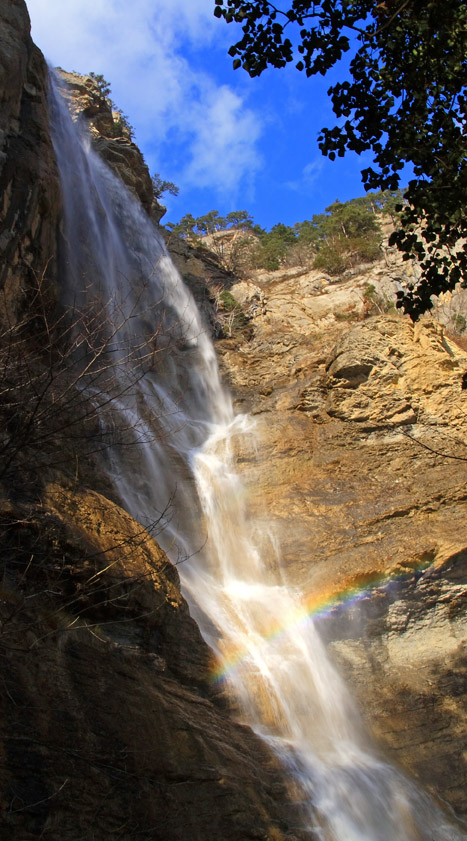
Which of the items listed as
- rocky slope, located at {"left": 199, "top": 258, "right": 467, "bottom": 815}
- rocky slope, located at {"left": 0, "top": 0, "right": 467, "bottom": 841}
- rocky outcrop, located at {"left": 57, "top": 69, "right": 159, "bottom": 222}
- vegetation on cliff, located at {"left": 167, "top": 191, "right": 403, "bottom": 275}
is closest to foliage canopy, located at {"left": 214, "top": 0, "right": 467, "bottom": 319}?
rocky slope, located at {"left": 0, "top": 0, "right": 467, "bottom": 841}

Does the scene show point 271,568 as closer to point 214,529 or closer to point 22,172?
point 214,529

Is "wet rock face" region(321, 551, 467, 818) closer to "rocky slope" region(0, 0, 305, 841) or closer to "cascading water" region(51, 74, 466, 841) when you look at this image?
"cascading water" region(51, 74, 466, 841)

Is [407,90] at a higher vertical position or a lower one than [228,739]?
higher

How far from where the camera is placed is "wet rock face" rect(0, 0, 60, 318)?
14055mm

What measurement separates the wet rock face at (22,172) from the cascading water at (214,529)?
1.48 m

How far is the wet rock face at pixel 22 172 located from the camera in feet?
46.1

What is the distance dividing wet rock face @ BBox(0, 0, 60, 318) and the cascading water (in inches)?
58.1

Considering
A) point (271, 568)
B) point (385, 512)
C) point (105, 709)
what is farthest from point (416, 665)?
point (105, 709)

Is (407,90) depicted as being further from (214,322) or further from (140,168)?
(140,168)

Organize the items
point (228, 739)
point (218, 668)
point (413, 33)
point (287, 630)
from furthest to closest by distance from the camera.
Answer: point (287, 630), point (218, 668), point (228, 739), point (413, 33)

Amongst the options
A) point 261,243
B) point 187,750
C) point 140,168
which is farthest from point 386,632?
point 261,243

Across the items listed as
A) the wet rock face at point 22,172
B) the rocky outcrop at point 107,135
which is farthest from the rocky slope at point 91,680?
the rocky outcrop at point 107,135

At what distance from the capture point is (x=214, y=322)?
28.2 metres

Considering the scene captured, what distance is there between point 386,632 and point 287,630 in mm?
2246
